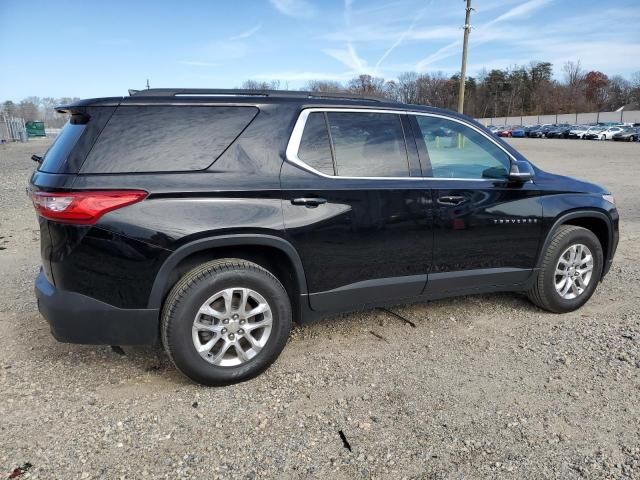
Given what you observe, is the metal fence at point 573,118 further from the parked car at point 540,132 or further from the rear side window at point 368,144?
the rear side window at point 368,144

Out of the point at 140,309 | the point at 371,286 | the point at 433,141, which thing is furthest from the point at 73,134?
the point at 433,141

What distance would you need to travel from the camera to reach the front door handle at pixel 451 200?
358 centimetres

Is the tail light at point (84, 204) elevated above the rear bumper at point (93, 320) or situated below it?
above

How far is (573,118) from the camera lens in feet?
307

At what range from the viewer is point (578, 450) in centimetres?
252

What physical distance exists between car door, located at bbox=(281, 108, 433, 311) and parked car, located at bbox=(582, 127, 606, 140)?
57.9 m

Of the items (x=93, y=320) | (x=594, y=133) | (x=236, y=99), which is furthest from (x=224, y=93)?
(x=594, y=133)

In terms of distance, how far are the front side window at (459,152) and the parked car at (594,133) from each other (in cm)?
5712

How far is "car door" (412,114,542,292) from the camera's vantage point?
363cm

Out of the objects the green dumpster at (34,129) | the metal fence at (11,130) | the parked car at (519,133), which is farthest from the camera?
the parked car at (519,133)

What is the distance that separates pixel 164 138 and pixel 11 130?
49.6 metres

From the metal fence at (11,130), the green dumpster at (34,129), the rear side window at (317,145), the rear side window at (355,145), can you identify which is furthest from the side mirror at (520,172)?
the green dumpster at (34,129)

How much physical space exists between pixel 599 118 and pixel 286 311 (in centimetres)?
10180

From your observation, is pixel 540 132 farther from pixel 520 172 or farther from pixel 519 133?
pixel 520 172
